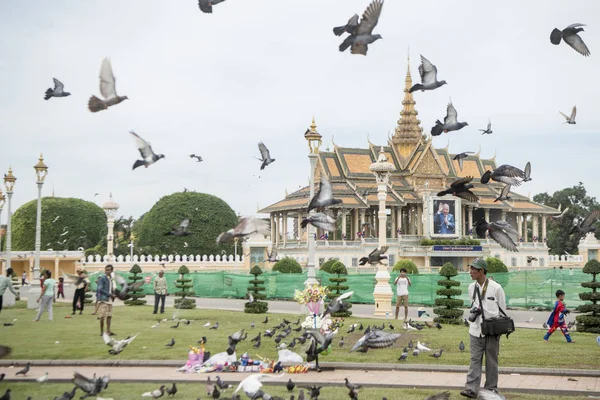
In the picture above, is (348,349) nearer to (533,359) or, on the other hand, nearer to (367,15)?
(533,359)

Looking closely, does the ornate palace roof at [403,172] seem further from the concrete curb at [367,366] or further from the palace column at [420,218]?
the concrete curb at [367,366]

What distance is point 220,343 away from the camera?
1504cm

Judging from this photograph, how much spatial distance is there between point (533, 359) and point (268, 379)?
16.7 feet

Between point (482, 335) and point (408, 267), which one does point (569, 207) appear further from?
point (482, 335)

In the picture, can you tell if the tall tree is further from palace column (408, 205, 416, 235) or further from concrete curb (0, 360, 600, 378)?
concrete curb (0, 360, 600, 378)

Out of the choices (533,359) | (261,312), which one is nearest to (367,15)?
(533,359)

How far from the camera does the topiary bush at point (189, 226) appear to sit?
59.5 meters

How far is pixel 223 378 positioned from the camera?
35.9 feet

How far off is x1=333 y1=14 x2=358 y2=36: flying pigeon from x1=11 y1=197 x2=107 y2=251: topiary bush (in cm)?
4930

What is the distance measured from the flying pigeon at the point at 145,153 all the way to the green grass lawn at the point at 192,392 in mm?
3094

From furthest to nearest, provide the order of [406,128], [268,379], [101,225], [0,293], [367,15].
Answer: [406,128], [101,225], [0,293], [268,379], [367,15]

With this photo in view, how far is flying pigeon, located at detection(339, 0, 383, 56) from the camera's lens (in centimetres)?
955

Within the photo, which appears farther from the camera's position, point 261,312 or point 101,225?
point 101,225

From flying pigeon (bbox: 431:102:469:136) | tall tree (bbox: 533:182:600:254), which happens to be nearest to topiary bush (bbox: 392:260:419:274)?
flying pigeon (bbox: 431:102:469:136)
